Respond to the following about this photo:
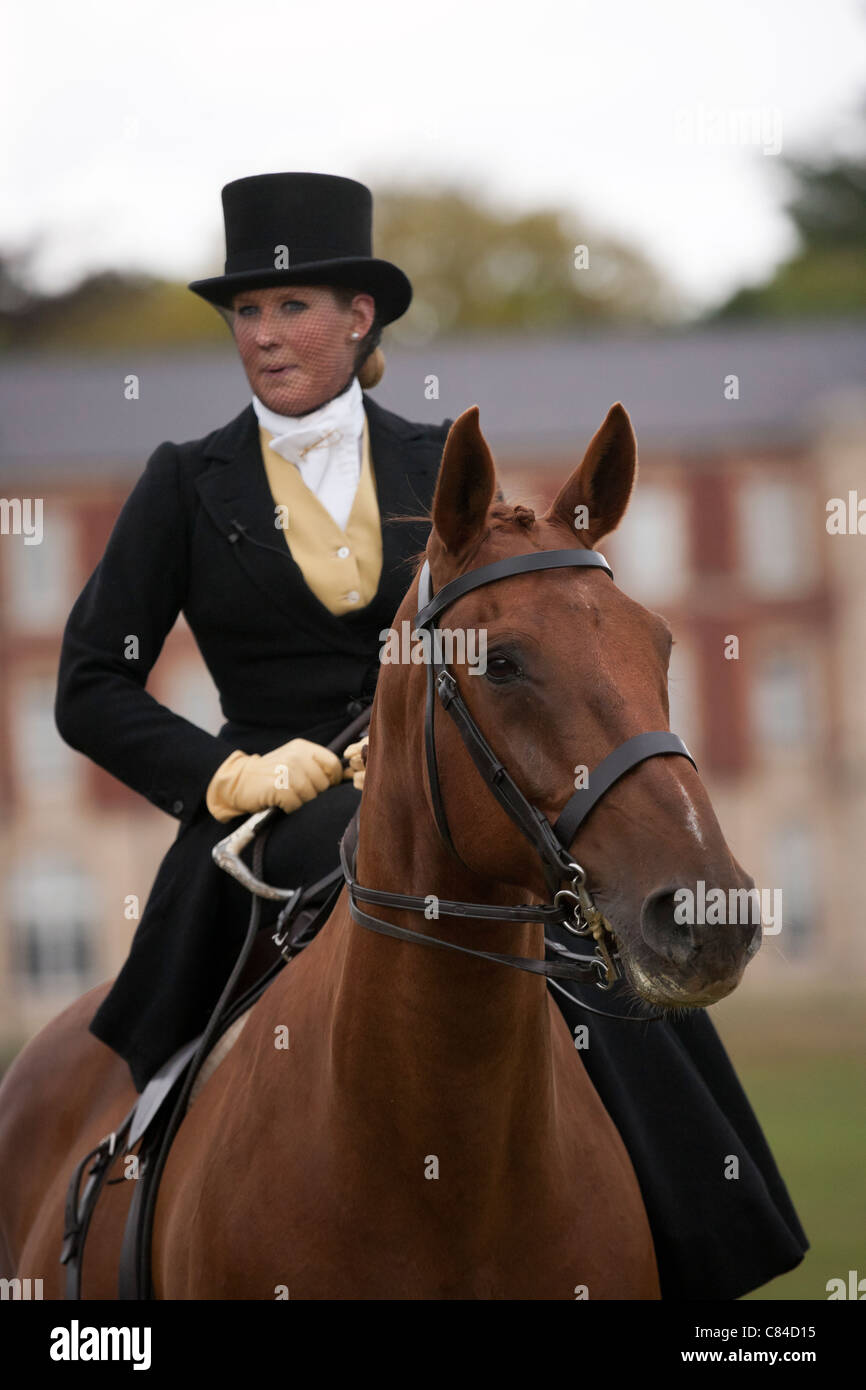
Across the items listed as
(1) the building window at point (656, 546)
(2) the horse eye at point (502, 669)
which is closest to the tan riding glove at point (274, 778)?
(2) the horse eye at point (502, 669)

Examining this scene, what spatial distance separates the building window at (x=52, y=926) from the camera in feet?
130

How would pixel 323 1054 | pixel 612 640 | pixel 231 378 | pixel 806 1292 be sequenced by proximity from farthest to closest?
pixel 231 378 < pixel 806 1292 < pixel 323 1054 < pixel 612 640

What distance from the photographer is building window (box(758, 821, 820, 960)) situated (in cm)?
3997

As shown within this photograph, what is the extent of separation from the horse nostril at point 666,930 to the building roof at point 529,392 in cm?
3591

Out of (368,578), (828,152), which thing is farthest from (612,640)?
(828,152)

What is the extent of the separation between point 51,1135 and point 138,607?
1.73m

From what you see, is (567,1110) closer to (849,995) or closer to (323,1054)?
(323,1054)

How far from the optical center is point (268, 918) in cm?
455

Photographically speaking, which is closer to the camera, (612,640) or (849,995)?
(612,640)

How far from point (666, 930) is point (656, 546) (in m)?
38.4

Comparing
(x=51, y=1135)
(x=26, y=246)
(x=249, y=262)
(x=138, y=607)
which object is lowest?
(x=51, y=1135)

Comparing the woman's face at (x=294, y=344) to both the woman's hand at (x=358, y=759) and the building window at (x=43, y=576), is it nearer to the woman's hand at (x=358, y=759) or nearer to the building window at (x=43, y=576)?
the woman's hand at (x=358, y=759)

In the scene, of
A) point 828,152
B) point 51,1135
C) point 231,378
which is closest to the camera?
point 51,1135

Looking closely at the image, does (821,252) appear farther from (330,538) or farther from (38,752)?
(330,538)
